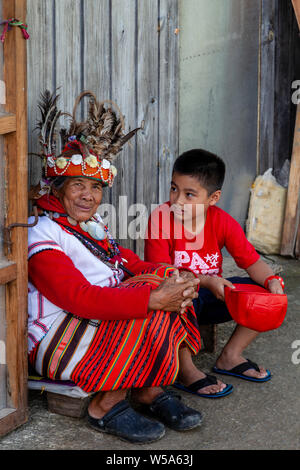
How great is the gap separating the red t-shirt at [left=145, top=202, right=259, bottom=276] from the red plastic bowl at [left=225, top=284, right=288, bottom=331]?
0.43 metres

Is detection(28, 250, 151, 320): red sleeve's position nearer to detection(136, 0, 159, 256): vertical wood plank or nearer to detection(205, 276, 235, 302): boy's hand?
detection(205, 276, 235, 302): boy's hand

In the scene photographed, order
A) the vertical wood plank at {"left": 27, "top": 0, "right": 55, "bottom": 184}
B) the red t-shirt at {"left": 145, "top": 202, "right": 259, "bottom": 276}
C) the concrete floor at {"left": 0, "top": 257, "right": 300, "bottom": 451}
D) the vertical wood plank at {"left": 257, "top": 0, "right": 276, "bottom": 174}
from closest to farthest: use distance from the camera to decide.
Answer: the concrete floor at {"left": 0, "top": 257, "right": 300, "bottom": 451}
the vertical wood plank at {"left": 27, "top": 0, "right": 55, "bottom": 184}
the red t-shirt at {"left": 145, "top": 202, "right": 259, "bottom": 276}
the vertical wood plank at {"left": 257, "top": 0, "right": 276, "bottom": 174}

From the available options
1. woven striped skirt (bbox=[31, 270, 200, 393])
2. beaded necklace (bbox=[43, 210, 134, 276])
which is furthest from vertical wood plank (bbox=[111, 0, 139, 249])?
woven striped skirt (bbox=[31, 270, 200, 393])

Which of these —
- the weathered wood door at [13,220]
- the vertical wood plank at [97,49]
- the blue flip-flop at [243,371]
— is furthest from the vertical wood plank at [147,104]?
the weathered wood door at [13,220]

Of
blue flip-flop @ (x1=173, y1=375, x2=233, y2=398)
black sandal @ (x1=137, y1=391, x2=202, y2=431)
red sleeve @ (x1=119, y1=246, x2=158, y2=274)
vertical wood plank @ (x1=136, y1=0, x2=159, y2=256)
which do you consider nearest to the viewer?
black sandal @ (x1=137, y1=391, x2=202, y2=431)

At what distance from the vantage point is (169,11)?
3982 millimetres

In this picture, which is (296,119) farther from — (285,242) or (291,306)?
(291,306)

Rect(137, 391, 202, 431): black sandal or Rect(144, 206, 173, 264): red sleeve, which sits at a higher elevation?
Rect(144, 206, 173, 264): red sleeve

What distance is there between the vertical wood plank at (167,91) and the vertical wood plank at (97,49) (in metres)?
0.62

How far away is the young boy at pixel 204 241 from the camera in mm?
2844

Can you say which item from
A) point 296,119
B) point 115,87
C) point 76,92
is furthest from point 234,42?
point 76,92

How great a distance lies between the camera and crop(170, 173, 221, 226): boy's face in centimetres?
290

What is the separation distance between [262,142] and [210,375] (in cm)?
281

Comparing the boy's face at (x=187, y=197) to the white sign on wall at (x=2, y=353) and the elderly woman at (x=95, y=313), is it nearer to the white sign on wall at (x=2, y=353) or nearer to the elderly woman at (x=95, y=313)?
the elderly woman at (x=95, y=313)
